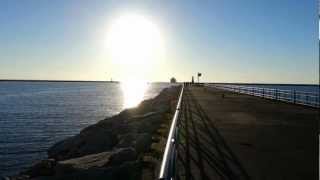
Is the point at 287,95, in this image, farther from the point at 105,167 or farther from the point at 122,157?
the point at 105,167

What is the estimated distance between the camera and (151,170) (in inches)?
318

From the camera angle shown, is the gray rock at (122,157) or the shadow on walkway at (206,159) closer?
the shadow on walkway at (206,159)

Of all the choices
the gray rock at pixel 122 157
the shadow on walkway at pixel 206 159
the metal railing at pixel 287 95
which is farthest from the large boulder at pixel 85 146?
the metal railing at pixel 287 95

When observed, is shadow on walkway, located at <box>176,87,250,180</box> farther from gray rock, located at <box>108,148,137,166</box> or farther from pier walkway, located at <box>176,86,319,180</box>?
gray rock, located at <box>108,148,137,166</box>

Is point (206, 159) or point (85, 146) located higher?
point (206, 159)

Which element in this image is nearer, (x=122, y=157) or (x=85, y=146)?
(x=122, y=157)

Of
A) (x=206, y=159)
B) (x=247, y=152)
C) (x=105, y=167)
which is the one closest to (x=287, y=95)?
(x=247, y=152)

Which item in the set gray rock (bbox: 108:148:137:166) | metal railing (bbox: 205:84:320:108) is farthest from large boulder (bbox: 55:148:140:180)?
metal railing (bbox: 205:84:320:108)

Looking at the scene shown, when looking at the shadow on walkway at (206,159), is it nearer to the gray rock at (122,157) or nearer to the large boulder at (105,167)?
the large boulder at (105,167)

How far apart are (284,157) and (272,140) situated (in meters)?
2.86

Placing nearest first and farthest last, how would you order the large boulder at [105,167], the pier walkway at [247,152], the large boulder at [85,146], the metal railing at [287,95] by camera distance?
the pier walkway at [247,152] < the large boulder at [105,167] < the large boulder at [85,146] < the metal railing at [287,95]

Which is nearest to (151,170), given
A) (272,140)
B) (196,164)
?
(196,164)

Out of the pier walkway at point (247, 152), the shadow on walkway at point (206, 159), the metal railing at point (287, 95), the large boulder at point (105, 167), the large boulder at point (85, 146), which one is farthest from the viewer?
the metal railing at point (287, 95)

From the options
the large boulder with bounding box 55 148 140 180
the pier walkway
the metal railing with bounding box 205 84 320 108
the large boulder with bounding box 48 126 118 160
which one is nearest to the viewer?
the pier walkway
